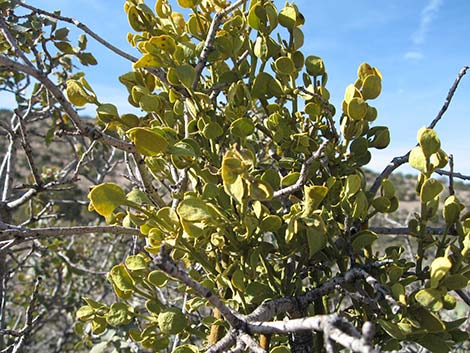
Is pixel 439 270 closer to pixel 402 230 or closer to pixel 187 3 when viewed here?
pixel 402 230

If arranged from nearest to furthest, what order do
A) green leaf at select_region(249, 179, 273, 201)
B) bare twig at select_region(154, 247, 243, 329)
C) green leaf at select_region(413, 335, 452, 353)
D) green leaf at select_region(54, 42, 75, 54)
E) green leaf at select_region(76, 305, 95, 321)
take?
bare twig at select_region(154, 247, 243, 329)
green leaf at select_region(249, 179, 273, 201)
green leaf at select_region(413, 335, 452, 353)
green leaf at select_region(76, 305, 95, 321)
green leaf at select_region(54, 42, 75, 54)

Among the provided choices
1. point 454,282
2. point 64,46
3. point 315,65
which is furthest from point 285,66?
point 64,46

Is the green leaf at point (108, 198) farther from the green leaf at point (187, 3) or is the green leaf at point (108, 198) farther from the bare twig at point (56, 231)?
the green leaf at point (187, 3)

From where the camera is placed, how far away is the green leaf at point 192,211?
531 mm

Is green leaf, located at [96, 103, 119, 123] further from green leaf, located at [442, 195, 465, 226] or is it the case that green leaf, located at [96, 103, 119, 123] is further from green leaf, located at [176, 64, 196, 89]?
green leaf, located at [442, 195, 465, 226]

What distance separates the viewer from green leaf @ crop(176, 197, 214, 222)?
20.9 inches

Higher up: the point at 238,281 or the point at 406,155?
the point at 406,155

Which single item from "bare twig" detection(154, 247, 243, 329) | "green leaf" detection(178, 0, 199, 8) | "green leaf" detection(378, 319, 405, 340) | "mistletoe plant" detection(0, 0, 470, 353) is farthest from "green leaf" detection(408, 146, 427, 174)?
"green leaf" detection(178, 0, 199, 8)

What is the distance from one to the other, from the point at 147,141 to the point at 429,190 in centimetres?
40

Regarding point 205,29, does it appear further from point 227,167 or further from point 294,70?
point 227,167

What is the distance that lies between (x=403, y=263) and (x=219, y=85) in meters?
0.43

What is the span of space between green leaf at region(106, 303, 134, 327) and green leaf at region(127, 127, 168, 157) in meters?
0.27

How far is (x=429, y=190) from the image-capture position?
617 millimetres

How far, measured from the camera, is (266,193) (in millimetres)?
482
